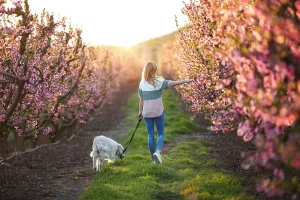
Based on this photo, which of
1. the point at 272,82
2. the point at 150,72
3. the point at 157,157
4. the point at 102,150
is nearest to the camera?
the point at 272,82

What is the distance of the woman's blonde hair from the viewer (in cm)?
1182

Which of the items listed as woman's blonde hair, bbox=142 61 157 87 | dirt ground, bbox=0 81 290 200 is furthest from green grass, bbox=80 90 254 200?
woman's blonde hair, bbox=142 61 157 87

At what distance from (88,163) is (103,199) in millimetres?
6721

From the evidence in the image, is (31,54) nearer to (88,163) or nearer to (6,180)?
(6,180)

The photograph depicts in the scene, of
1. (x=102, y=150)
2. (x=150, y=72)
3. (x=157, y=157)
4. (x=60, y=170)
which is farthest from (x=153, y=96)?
(x=60, y=170)

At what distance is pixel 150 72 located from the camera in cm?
1196

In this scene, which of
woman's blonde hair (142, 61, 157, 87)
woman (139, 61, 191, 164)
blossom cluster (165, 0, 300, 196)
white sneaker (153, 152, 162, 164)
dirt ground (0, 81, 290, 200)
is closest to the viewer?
blossom cluster (165, 0, 300, 196)

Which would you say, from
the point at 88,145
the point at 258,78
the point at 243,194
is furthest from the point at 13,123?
the point at 88,145

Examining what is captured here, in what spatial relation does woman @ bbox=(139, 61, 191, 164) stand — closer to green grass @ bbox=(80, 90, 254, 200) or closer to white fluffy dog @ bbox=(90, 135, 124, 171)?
green grass @ bbox=(80, 90, 254, 200)

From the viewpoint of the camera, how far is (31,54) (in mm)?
12094

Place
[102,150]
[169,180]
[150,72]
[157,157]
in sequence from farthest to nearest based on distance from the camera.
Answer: [102,150]
[157,157]
[150,72]
[169,180]

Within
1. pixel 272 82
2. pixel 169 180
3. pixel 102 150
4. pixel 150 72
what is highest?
pixel 150 72

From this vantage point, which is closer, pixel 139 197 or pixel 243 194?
pixel 243 194

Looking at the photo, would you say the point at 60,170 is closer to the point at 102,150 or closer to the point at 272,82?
the point at 102,150
